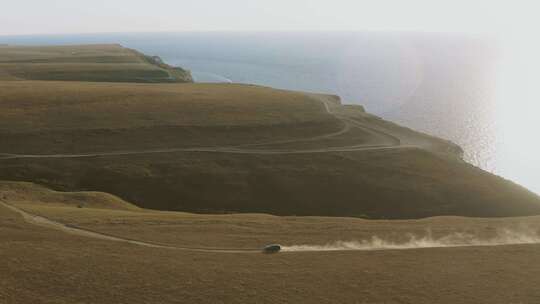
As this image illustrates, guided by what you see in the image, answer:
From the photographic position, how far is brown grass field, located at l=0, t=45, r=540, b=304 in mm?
35000

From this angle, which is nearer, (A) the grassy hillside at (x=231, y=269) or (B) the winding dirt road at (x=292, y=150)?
(A) the grassy hillside at (x=231, y=269)

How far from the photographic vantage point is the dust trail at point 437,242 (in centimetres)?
4420

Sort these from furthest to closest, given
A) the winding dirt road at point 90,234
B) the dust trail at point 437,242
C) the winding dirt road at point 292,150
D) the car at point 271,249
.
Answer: the winding dirt road at point 292,150
the dust trail at point 437,242
the car at point 271,249
the winding dirt road at point 90,234

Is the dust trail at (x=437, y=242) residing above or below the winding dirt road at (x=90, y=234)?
above

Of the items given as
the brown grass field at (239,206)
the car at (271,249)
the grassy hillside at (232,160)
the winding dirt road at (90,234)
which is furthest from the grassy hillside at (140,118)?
the car at (271,249)

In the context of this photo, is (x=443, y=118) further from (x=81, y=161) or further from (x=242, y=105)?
(x=81, y=161)

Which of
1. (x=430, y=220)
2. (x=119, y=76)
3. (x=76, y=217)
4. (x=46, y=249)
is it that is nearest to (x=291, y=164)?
(x=430, y=220)

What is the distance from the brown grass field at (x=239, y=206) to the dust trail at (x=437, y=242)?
0.28 meters

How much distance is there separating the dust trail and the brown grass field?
0.91ft

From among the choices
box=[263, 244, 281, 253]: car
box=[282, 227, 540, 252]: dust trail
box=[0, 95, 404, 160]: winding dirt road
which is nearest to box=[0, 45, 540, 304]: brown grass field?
box=[282, 227, 540, 252]: dust trail

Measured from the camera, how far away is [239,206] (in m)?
72.2

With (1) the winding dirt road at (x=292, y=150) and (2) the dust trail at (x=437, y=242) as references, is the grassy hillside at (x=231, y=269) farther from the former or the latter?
(1) the winding dirt road at (x=292, y=150)

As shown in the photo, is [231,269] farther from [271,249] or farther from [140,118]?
[140,118]

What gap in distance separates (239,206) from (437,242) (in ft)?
102
